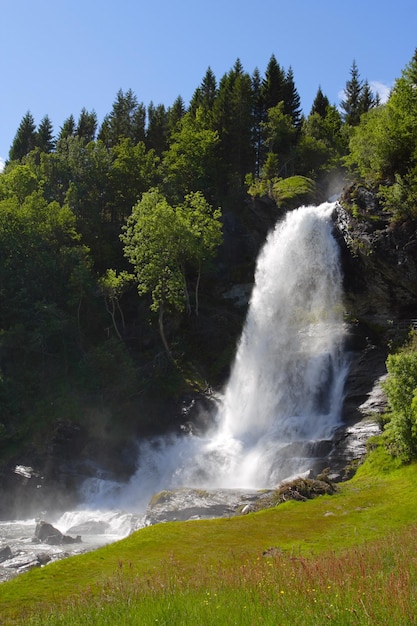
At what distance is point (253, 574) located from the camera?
9.84 m

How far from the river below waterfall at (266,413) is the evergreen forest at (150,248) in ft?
10.5

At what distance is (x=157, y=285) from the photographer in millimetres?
42375

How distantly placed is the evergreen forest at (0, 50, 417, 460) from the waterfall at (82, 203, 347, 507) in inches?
116

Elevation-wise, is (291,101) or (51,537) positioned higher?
(291,101)

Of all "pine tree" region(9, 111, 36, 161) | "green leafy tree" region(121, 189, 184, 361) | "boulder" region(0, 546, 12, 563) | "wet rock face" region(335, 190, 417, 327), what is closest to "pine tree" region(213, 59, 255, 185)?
"green leafy tree" region(121, 189, 184, 361)

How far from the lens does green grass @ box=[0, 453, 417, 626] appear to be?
7.53 m

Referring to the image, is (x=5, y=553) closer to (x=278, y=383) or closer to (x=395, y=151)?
(x=278, y=383)

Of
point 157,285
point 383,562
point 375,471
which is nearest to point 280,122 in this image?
point 157,285

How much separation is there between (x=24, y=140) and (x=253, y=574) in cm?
8459

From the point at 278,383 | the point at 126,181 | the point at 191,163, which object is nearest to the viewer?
the point at 278,383

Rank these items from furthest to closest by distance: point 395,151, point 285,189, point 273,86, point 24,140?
1. point 24,140
2. point 273,86
3. point 285,189
4. point 395,151

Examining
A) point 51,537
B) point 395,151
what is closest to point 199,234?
point 395,151

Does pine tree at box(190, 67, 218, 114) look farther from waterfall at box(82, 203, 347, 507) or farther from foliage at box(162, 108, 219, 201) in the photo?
waterfall at box(82, 203, 347, 507)

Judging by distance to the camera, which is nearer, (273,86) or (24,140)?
(273,86)
